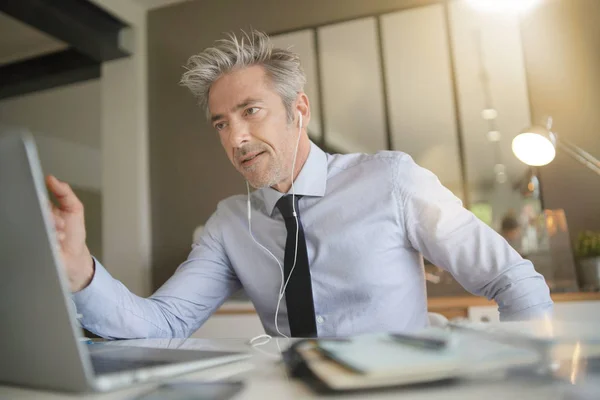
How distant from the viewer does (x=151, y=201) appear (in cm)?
295

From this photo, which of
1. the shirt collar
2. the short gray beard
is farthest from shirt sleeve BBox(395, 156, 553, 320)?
the short gray beard

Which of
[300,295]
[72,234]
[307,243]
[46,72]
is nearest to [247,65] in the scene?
[307,243]

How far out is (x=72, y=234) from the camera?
2.22 ft

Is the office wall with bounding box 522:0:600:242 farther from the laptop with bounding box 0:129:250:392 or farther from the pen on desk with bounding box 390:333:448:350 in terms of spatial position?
the laptop with bounding box 0:129:250:392

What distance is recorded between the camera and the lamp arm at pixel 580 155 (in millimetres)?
1757

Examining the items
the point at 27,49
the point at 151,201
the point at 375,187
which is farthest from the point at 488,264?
the point at 27,49

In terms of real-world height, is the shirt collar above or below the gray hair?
below

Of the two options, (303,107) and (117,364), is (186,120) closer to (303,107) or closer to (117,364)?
(303,107)

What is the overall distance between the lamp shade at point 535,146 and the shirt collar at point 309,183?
840mm

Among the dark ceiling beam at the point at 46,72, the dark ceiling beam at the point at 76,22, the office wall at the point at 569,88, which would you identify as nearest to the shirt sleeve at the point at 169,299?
the office wall at the point at 569,88

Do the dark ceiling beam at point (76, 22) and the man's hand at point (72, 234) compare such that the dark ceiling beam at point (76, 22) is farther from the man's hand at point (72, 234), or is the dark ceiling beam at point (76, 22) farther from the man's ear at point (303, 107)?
the man's hand at point (72, 234)

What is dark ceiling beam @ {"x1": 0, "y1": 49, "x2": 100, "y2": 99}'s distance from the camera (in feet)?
11.2

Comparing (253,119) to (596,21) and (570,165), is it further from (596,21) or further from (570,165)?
(596,21)

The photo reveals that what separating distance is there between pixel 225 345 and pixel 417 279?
632mm
